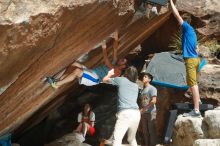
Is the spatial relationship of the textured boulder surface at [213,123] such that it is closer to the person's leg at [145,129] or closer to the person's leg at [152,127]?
the person's leg at [152,127]

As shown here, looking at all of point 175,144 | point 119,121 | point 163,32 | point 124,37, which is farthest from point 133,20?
point 163,32

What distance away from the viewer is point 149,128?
1143 cm

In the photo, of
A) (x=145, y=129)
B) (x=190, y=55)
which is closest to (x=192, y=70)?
(x=190, y=55)

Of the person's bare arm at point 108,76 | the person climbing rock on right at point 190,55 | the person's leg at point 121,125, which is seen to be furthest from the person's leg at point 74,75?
the person climbing rock on right at point 190,55

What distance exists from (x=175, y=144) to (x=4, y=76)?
518 cm

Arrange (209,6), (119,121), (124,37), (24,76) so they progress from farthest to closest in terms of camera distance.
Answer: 1. (209,6)
2. (124,37)
3. (119,121)
4. (24,76)

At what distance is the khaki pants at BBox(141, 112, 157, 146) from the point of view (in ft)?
36.4

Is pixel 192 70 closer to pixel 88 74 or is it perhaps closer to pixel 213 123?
pixel 213 123

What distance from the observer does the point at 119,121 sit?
323 inches

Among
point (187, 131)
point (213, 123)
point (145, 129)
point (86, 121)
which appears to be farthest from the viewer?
point (145, 129)

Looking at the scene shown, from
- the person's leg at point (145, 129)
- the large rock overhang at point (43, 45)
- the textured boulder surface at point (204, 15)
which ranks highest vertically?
the textured boulder surface at point (204, 15)

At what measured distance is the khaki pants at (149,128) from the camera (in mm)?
11109

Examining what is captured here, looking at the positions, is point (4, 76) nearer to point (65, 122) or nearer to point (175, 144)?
point (175, 144)

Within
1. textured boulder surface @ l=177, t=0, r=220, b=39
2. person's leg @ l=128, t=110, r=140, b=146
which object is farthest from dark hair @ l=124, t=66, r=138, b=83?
textured boulder surface @ l=177, t=0, r=220, b=39
